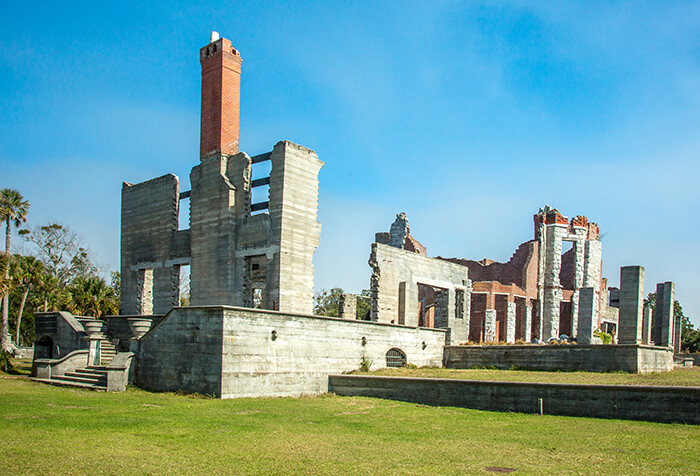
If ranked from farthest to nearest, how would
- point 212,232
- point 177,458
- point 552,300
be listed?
1. point 552,300
2. point 212,232
3. point 177,458

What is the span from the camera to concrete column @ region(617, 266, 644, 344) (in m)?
23.0

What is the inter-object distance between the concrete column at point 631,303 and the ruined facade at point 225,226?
11.7 metres

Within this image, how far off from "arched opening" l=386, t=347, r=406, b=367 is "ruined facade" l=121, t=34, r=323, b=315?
3735 mm

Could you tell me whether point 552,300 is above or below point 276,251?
below

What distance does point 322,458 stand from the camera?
28.2 ft

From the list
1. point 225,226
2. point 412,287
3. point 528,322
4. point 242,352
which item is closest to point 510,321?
point 528,322

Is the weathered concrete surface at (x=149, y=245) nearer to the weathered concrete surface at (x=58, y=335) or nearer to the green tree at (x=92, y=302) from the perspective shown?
the green tree at (x=92, y=302)

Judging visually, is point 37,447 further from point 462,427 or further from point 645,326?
point 645,326

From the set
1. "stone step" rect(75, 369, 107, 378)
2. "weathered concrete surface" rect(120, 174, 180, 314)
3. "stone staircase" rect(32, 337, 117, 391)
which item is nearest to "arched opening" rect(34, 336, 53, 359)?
Result: "stone staircase" rect(32, 337, 117, 391)

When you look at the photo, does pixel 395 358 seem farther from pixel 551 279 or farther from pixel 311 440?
pixel 551 279

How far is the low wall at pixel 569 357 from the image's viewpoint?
61.5ft

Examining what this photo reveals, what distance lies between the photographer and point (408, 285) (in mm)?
25859

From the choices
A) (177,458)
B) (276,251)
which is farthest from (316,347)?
(177,458)

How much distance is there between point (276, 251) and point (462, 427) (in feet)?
40.1
